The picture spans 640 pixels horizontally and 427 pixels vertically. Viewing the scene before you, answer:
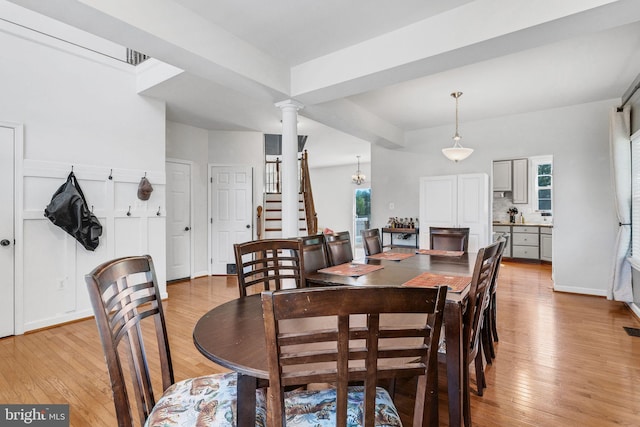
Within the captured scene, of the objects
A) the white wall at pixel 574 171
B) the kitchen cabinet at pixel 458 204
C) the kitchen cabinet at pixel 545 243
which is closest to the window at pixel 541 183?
the kitchen cabinet at pixel 545 243

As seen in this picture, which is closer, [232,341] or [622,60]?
[232,341]

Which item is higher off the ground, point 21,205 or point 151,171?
point 151,171

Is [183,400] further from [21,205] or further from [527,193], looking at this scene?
[527,193]

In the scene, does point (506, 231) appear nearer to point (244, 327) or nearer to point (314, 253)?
point (314, 253)

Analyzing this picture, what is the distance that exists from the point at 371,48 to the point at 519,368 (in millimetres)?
2903

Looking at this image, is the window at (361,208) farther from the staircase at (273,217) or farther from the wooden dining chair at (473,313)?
the wooden dining chair at (473,313)

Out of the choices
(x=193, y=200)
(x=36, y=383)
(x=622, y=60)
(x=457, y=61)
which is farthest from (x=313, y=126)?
(x=36, y=383)

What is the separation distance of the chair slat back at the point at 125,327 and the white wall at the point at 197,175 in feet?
14.6

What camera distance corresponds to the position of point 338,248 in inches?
118

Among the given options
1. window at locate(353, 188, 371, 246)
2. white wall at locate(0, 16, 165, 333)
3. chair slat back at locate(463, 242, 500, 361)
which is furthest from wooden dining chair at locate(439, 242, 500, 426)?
window at locate(353, 188, 371, 246)

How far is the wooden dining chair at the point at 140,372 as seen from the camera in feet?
3.29

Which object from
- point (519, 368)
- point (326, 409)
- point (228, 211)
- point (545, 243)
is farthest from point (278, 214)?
point (545, 243)

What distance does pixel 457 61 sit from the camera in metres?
2.69

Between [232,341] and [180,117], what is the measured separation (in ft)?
15.1
